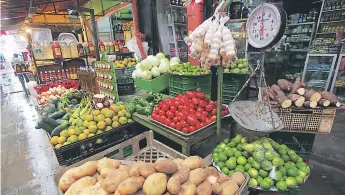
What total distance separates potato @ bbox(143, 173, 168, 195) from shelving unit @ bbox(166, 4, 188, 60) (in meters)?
5.92

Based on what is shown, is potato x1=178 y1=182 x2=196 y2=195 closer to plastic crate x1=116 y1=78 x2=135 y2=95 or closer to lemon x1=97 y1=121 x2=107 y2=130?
lemon x1=97 y1=121 x2=107 y2=130

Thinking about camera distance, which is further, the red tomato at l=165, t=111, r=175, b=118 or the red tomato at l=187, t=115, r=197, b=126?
the red tomato at l=165, t=111, r=175, b=118

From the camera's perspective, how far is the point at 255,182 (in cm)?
164

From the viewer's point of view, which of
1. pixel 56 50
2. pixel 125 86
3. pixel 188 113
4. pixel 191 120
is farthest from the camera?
pixel 56 50

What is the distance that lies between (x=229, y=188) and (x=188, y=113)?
1.13m

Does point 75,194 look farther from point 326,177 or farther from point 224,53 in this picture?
point 326,177

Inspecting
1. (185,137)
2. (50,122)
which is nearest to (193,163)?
(185,137)

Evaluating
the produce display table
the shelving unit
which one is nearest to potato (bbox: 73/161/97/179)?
the produce display table

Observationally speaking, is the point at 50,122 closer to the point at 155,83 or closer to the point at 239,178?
the point at 155,83

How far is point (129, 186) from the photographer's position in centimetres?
110

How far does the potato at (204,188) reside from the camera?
1176 millimetres

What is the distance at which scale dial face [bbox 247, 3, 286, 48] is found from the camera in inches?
91.3

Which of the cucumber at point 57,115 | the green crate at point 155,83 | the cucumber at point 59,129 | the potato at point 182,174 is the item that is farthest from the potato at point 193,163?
the cucumber at point 57,115

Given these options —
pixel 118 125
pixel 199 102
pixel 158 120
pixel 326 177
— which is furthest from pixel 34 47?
pixel 326 177
